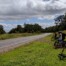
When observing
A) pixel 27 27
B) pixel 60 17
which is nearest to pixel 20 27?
pixel 27 27

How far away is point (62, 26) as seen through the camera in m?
113

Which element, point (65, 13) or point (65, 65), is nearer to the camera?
point (65, 65)

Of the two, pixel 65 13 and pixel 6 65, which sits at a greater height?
pixel 65 13

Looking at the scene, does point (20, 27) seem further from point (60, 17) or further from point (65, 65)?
point (65, 65)

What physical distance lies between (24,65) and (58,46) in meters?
13.2

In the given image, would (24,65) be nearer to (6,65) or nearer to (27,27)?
(6,65)

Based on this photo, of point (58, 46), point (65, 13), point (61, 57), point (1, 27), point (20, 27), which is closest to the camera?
point (61, 57)

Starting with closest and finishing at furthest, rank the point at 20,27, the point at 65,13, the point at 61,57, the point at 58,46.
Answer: the point at 61,57, the point at 58,46, the point at 65,13, the point at 20,27

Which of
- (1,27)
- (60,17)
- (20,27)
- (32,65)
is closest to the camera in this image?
(32,65)

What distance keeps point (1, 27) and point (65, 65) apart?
147028 millimetres

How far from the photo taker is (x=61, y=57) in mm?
17578

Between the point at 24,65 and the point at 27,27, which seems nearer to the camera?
the point at 24,65

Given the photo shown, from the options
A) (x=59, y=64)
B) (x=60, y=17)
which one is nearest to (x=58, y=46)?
(x=59, y=64)

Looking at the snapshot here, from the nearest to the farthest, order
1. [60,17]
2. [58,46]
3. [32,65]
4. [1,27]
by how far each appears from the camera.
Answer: [32,65]
[58,46]
[60,17]
[1,27]
